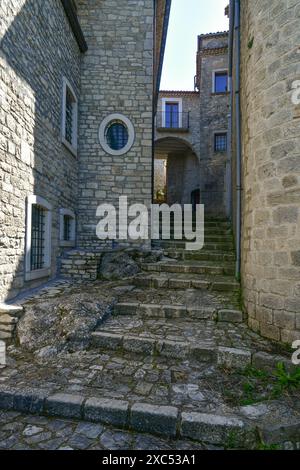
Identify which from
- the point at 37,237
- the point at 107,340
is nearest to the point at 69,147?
the point at 37,237

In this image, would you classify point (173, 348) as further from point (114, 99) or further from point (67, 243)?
point (114, 99)

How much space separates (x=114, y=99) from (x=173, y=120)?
1051cm

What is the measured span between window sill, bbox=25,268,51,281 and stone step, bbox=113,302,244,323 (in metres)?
1.73

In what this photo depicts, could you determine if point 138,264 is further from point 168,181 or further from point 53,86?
point 168,181

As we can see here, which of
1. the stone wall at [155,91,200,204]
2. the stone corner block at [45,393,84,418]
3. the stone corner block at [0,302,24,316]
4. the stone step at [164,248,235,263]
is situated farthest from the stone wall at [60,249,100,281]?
the stone wall at [155,91,200,204]

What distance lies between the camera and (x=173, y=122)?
17609mm

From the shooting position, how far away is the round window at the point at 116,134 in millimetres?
7938

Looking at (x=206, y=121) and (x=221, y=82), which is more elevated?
(x=221, y=82)

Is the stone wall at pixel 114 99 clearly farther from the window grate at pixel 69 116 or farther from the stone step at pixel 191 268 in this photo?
the stone step at pixel 191 268

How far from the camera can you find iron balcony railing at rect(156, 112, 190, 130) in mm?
17156

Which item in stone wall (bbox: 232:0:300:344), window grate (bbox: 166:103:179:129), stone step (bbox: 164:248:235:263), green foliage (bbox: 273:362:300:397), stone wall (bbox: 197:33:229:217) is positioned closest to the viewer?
green foliage (bbox: 273:362:300:397)

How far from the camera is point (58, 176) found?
21.0 ft

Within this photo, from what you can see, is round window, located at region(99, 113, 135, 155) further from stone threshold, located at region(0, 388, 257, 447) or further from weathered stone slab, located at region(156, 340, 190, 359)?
stone threshold, located at region(0, 388, 257, 447)
